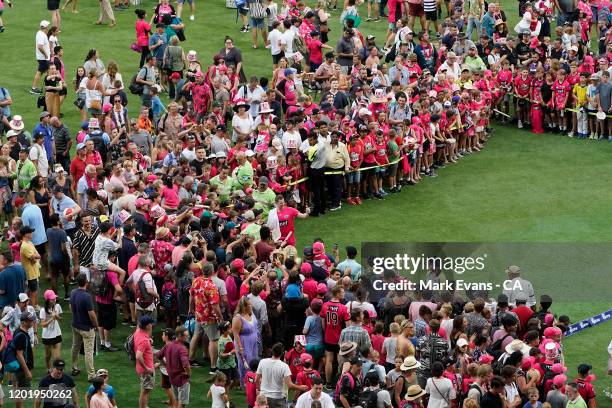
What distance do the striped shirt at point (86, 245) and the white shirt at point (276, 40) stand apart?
443 inches

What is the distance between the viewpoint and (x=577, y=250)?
25.2m

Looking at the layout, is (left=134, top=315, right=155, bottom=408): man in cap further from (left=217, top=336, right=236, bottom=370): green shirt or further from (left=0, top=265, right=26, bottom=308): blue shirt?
(left=0, top=265, right=26, bottom=308): blue shirt

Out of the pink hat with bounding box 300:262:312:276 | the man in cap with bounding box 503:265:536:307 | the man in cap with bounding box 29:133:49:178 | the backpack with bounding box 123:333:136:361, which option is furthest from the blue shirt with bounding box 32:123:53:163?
the man in cap with bounding box 503:265:536:307

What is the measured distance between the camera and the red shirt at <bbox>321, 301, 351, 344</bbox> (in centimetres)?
1995

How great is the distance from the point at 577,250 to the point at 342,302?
6674mm

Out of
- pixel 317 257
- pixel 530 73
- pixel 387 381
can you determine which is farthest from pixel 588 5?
pixel 387 381

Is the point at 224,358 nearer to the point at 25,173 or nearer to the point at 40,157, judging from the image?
the point at 25,173

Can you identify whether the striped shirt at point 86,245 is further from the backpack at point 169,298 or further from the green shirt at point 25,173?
the green shirt at point 25,173

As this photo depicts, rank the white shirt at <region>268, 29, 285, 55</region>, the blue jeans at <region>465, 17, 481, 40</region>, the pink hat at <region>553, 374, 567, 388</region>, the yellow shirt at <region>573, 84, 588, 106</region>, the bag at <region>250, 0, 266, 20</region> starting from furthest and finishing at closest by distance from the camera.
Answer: the blue jeans at <region>465, 17, 481, 40</region>
the bag at <region>250, 0, 266, 20</region>
the white shirt at <region>268, 29, 285, 55</region>
the yellow shirt at <region>573, 84, 588, 106</region>
the pink hat at <region>553, 374, 567, 388</region>

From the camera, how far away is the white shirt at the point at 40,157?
25031 mm

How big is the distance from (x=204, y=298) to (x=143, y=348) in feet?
5.24

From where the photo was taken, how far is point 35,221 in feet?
74.1

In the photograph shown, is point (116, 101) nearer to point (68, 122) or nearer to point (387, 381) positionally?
point (68, 122)

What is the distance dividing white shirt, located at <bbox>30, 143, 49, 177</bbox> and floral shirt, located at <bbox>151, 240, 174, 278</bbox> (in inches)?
170
